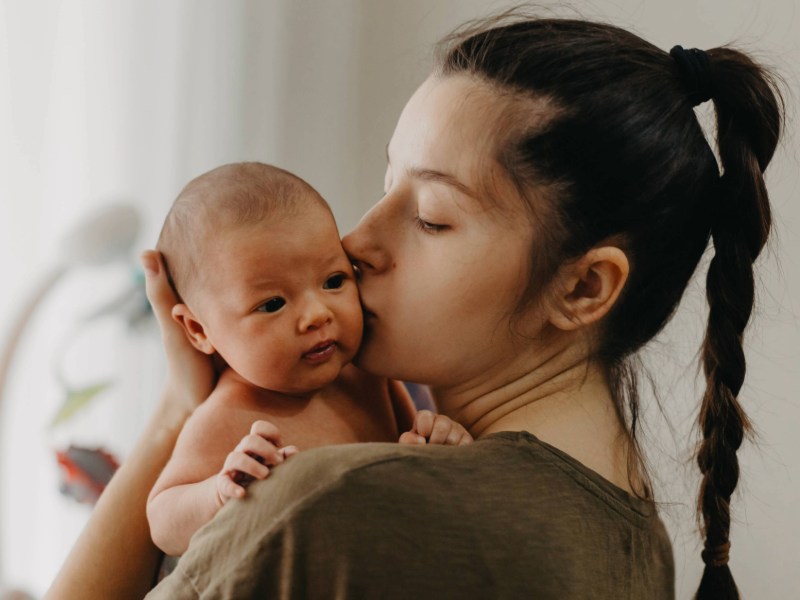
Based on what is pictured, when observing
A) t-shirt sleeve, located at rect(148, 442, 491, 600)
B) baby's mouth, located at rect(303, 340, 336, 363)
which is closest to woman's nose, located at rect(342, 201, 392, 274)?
baby's mouth, located at rect(303, 340, 336, 363)

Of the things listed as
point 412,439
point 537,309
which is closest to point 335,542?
point 412,439

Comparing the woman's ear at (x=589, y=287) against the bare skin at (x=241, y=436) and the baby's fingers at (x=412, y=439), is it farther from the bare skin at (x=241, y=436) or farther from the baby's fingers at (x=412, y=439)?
the bare skin at (x=241, y=436)

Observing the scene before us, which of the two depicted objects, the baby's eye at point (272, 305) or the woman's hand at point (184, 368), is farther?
the woman's hand at point (184, 368)

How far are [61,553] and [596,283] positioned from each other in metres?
1.21

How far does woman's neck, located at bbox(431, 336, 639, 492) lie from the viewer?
0.92 metres

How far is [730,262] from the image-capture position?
99 centimetres

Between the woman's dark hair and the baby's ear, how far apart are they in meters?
0.50

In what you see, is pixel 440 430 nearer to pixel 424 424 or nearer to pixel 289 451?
pixel 424 424

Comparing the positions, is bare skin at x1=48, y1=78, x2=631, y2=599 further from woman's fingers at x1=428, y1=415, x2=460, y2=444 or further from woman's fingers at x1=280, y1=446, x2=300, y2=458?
woman's fingers at x1=280, y1=446, x2=300, y2=458

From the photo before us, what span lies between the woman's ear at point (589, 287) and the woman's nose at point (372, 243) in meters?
0.25

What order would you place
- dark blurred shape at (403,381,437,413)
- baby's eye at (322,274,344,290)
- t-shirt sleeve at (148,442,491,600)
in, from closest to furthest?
t-shirt sleeve at (148,442,491,600), baby's eye at (322,274,344,290), dark blurred shape at (403,381,437,413)

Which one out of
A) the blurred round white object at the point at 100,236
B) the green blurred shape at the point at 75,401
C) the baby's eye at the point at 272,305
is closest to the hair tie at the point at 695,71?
the baby's eye at the point at 272,305

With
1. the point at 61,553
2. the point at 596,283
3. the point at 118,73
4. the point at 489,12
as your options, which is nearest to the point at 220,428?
the point at 596,283

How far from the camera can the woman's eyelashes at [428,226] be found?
37.3 inches
